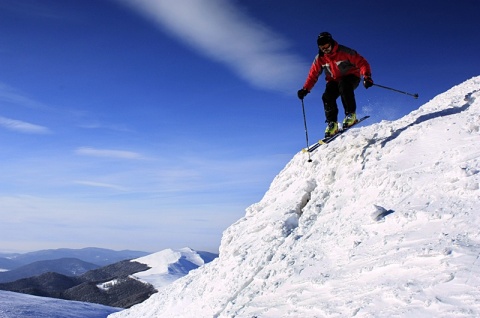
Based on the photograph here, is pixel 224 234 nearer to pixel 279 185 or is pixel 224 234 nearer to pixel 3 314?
pixel 279 185

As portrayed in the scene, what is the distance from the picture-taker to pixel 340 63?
10125mm

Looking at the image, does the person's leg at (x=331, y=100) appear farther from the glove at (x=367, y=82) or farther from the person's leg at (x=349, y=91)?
the glove at (x=367, y=82)

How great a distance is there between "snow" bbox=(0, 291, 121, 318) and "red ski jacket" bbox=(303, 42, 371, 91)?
13.4m

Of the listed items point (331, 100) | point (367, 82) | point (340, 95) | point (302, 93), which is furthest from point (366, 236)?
point (302, 93)

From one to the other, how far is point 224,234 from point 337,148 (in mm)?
4237

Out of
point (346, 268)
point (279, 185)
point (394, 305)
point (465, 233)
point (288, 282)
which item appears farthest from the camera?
point (279, 185)

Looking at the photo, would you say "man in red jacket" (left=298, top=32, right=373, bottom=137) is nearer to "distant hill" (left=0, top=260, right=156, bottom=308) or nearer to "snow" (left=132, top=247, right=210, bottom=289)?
"distant hill" (left=0, top=260, right=156, bottom=308)

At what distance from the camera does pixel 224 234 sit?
11438 mm

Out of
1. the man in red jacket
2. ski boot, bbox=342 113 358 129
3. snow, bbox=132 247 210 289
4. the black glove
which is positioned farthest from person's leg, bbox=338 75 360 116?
snow, bbox=132 247 210 289

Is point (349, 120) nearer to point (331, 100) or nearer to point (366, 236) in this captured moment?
point (331, 100)

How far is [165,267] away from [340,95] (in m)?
140

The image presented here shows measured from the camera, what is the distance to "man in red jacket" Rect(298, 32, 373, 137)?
32.4 ft

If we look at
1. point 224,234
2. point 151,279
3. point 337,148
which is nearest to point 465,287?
point 337,148

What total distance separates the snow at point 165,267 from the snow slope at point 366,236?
100m
